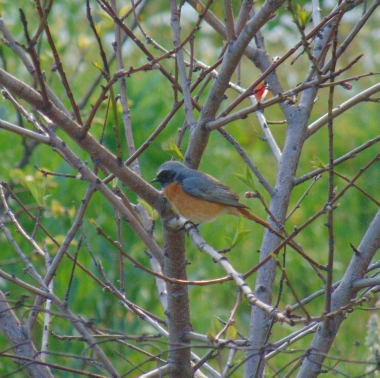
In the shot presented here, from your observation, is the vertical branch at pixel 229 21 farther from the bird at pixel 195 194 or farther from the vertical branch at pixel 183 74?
the bird at pixel 195 194

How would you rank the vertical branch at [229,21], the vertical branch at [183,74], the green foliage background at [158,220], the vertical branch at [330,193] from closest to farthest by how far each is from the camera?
the vertical branch at [330,193] → the vertical branch at [229,21] → the vertical branch at [183,74] → the green foliage background at [158,220]

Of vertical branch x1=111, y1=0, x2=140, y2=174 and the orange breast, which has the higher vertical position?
vertical branch x1=111, y1=0, x2=140, y2=174

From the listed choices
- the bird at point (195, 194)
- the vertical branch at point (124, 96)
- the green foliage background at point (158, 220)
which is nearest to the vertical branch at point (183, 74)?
the vertical branch at point (124, 96)

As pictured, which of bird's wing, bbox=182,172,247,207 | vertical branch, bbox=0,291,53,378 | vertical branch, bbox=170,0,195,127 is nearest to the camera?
vertical branch, bbox=0,291,53,378

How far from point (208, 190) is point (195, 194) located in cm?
11

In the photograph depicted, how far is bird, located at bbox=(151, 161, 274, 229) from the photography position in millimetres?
4066

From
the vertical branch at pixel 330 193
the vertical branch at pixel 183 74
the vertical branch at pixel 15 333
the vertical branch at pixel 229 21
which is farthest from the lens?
the vertical branch at pixel 183 74

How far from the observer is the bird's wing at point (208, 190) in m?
4.15

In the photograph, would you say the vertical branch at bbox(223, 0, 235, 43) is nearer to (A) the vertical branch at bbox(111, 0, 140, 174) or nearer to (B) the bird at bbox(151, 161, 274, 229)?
(A) the vertical branch at bbox(111, 0, 140, 174)

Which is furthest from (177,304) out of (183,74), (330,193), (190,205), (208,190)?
(208,190)

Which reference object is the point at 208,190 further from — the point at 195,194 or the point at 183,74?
the point at 183,74

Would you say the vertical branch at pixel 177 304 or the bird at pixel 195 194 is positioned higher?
the bird at pixel 195 194

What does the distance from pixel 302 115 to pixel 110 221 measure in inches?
109

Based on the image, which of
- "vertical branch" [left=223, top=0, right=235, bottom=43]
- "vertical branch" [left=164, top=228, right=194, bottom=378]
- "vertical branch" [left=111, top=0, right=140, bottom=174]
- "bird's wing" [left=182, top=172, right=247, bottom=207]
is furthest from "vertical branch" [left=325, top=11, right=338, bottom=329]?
"bird's wing" [left=182, top=172, right=247, bottom=207]
